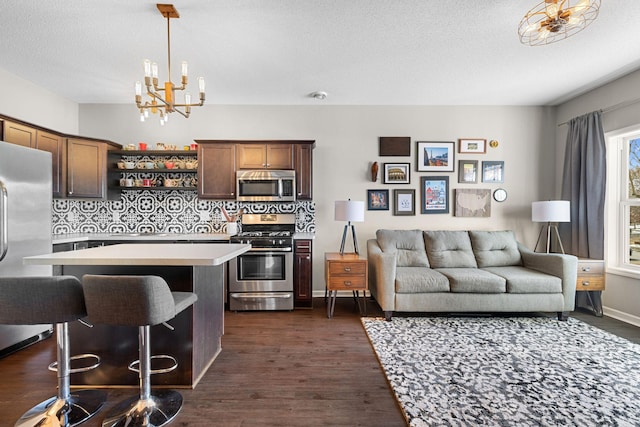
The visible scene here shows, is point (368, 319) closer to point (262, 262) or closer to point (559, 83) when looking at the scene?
point (262, 262)

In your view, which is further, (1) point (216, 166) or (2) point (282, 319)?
(1) point (216, 166)

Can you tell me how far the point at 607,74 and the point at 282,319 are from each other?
4.44 m

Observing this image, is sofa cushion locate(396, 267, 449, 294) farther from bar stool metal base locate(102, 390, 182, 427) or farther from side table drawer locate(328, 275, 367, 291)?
bar stool metal base locate(102, 390, 182, 427)

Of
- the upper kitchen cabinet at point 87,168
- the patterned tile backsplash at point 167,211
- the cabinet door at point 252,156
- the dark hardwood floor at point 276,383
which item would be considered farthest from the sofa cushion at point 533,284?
the upper kitchen cabinet at point 87,168

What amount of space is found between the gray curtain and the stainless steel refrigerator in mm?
5713

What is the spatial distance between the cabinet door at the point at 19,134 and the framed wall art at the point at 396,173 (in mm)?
4098

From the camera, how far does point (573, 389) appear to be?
1.99 metres

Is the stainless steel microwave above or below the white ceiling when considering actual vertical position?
below

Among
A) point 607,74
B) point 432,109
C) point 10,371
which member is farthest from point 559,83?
point 10,371

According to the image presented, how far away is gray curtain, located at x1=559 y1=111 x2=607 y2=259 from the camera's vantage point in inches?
136

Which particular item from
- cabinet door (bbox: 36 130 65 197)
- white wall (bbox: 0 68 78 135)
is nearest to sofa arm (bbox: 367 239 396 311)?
cabinet door (bbox: 36 130 65 197)

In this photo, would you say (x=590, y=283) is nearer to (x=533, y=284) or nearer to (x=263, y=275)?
(x=533, y=284)

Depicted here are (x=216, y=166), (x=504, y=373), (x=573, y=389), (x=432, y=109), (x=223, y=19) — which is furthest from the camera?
(x=432, y=109)

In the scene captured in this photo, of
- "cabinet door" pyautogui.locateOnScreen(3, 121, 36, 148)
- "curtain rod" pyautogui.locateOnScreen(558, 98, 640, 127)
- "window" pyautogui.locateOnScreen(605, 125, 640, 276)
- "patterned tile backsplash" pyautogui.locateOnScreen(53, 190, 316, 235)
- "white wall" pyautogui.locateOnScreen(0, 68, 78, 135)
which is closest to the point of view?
"cabinet door" pyautogui.locateOnScreen(3, 121, 36, 148)
